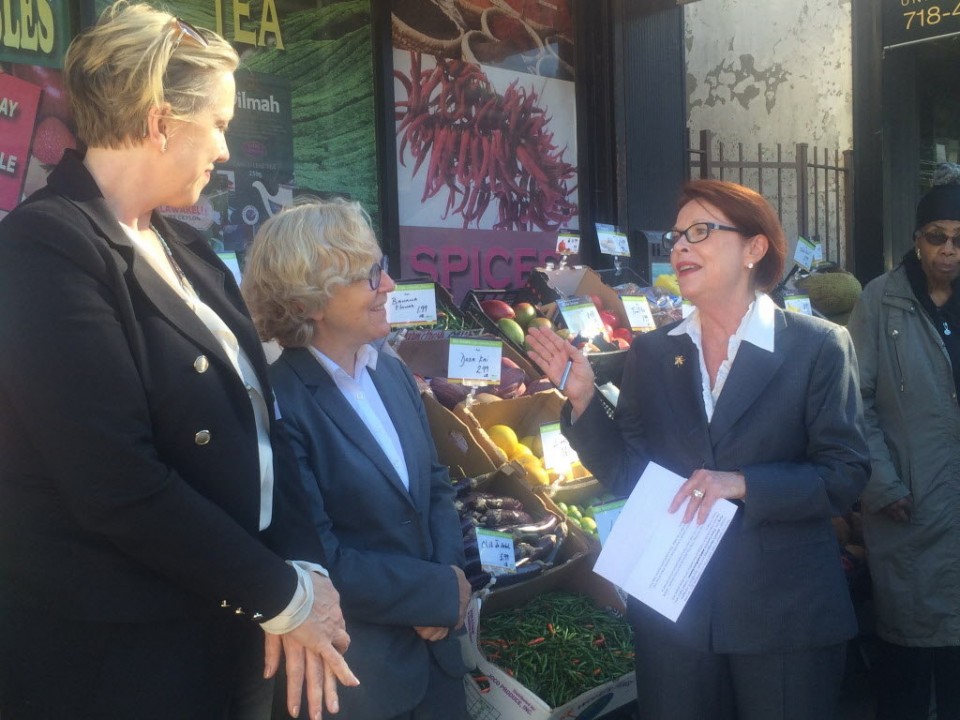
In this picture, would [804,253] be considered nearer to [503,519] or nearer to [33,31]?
[503,519]

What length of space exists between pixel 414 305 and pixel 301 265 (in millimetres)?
1622

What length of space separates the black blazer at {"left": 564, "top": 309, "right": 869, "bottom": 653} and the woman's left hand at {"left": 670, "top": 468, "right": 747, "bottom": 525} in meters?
0.03

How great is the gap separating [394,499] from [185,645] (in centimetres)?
61

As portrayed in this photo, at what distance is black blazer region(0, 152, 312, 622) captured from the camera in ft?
3.94

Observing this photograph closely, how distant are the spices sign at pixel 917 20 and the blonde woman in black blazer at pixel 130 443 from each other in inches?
170

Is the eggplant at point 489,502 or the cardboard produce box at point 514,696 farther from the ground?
the eggplant at point 489,502

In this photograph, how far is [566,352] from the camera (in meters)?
2.11

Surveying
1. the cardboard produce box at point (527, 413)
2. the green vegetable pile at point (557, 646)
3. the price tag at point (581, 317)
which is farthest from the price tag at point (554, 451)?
the price tag at point (581, 317)

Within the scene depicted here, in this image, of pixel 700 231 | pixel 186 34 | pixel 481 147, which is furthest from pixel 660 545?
pixel 481 147

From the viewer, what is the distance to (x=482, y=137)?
5359 millimetres

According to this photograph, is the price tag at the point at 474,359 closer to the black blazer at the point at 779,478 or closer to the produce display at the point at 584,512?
the produce display at the point at 584,512

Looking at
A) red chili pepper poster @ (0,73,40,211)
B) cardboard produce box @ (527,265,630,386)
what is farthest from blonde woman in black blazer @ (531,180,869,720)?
red chili pepper poster @ (0,73,40,211)

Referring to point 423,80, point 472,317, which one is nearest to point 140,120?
point 472,317

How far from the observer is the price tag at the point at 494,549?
2.61 meters
